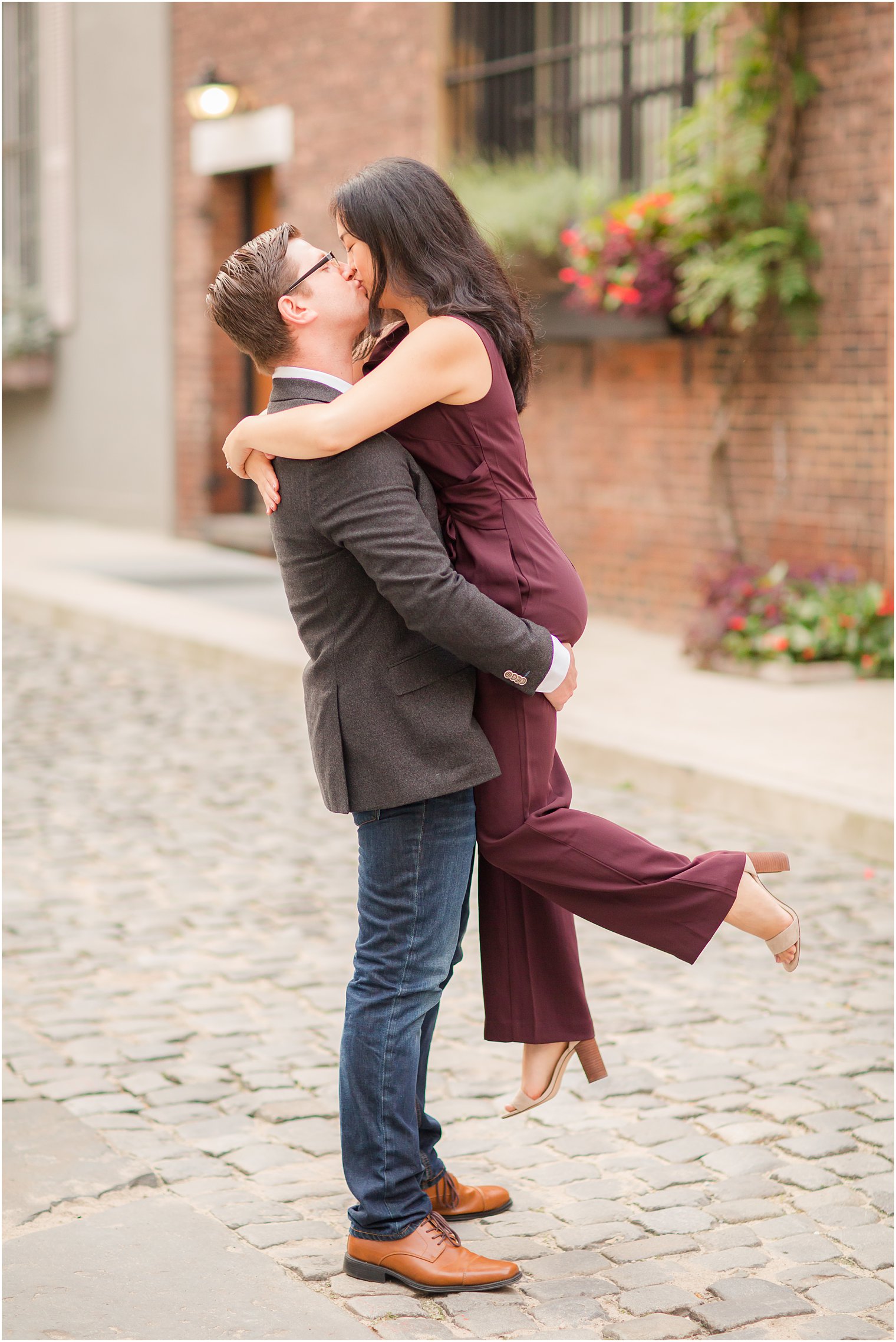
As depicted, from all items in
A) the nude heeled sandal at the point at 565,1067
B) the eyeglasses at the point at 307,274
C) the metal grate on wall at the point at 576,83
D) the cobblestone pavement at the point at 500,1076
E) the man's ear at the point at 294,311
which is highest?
the metal grate on wall at the point at 576,83

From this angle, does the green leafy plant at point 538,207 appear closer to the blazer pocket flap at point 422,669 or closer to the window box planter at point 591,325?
the window box planter at point 591,325

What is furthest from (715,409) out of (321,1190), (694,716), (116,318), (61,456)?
(61,456)

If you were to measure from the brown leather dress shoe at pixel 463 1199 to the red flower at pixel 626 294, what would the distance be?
276 inches

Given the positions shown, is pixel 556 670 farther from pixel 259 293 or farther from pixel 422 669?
pixel 259 293

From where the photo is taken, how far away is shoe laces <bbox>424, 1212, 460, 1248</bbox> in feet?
9.37

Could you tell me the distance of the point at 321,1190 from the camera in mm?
3227

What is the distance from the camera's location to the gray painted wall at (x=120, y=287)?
1562 centimetres

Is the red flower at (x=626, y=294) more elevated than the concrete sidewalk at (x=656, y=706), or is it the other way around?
the red flower at (x=626, y=294)

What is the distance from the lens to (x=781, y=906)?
9.36 ft

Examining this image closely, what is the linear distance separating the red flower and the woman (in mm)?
6699

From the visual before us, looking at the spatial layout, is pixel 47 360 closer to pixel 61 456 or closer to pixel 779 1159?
pixel 61 456

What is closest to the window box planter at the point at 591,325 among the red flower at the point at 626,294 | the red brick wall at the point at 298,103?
the red flower at the point at 626,294

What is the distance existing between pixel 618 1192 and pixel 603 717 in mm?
4261

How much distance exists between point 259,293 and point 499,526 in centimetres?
55
